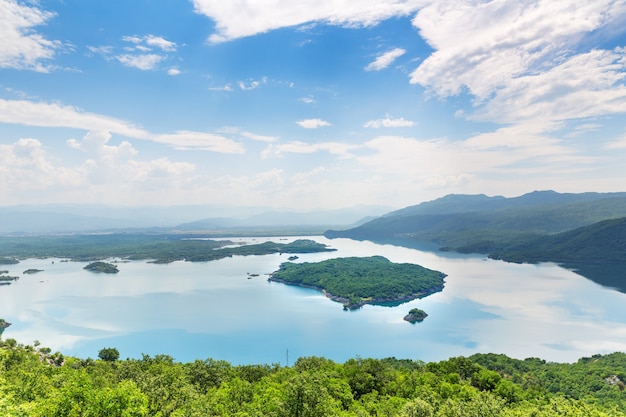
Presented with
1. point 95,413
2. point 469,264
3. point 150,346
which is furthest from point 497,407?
point 469,264

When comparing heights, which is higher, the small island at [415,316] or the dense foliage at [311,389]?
the dense foliage at [311,389]

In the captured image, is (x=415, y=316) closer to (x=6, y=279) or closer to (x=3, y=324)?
(x=3, y=324)

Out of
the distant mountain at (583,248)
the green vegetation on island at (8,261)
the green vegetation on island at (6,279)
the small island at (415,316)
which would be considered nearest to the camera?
the small island at (415,316)

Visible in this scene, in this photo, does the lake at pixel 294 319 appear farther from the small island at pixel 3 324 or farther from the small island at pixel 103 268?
the small island at pixel 103 268

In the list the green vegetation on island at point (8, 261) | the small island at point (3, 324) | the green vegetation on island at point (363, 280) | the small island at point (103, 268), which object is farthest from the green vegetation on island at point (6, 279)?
the green vegetation on island at point (363, 280)

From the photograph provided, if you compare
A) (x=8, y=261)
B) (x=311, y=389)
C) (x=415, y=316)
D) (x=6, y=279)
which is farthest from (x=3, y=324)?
(x=8, y=261)

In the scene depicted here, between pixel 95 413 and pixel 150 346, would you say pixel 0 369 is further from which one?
pixel 150 346
